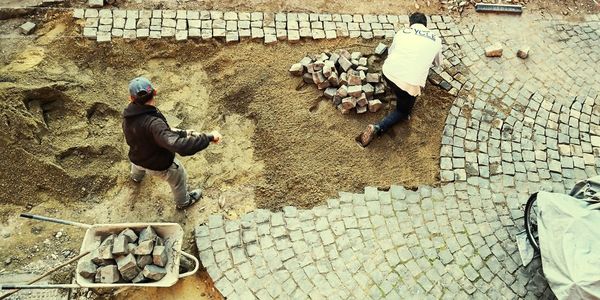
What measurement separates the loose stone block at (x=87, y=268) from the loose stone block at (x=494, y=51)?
6364 mm

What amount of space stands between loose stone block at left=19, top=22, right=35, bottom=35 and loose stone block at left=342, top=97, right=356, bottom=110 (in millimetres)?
4776

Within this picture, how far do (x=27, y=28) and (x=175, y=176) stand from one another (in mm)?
3755

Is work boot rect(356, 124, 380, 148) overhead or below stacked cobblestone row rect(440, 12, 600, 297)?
overhead

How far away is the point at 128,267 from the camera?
188 inches

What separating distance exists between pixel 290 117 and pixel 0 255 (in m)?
3.91

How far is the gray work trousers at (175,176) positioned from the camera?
559cm

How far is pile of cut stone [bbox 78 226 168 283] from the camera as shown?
4766 millimetres

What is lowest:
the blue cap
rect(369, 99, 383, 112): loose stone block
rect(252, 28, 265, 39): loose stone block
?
rect(369, 99, 383, 112): loose stone block

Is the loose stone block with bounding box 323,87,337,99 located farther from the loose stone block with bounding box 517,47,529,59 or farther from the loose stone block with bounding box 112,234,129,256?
the loose stone block with bounding box 112,234,129,256

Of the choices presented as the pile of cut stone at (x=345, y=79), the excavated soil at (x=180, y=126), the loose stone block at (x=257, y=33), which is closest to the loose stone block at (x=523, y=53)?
the excavated soil at (x=180, y=126)

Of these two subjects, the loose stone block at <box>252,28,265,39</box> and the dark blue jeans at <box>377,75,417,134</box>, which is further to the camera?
the loose stone block at <box>252,28,265,39</box>

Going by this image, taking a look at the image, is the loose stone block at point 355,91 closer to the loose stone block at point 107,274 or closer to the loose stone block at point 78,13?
the loose stone block at point 107,274

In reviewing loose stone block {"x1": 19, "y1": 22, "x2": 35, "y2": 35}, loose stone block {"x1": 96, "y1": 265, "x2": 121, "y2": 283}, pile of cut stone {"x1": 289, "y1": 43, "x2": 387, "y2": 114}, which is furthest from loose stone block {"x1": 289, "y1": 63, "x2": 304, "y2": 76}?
loose stone block {"x1": 19, "y1": 22, "x2": 35, "y2": 35}

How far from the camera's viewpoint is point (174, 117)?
7.04 meters
